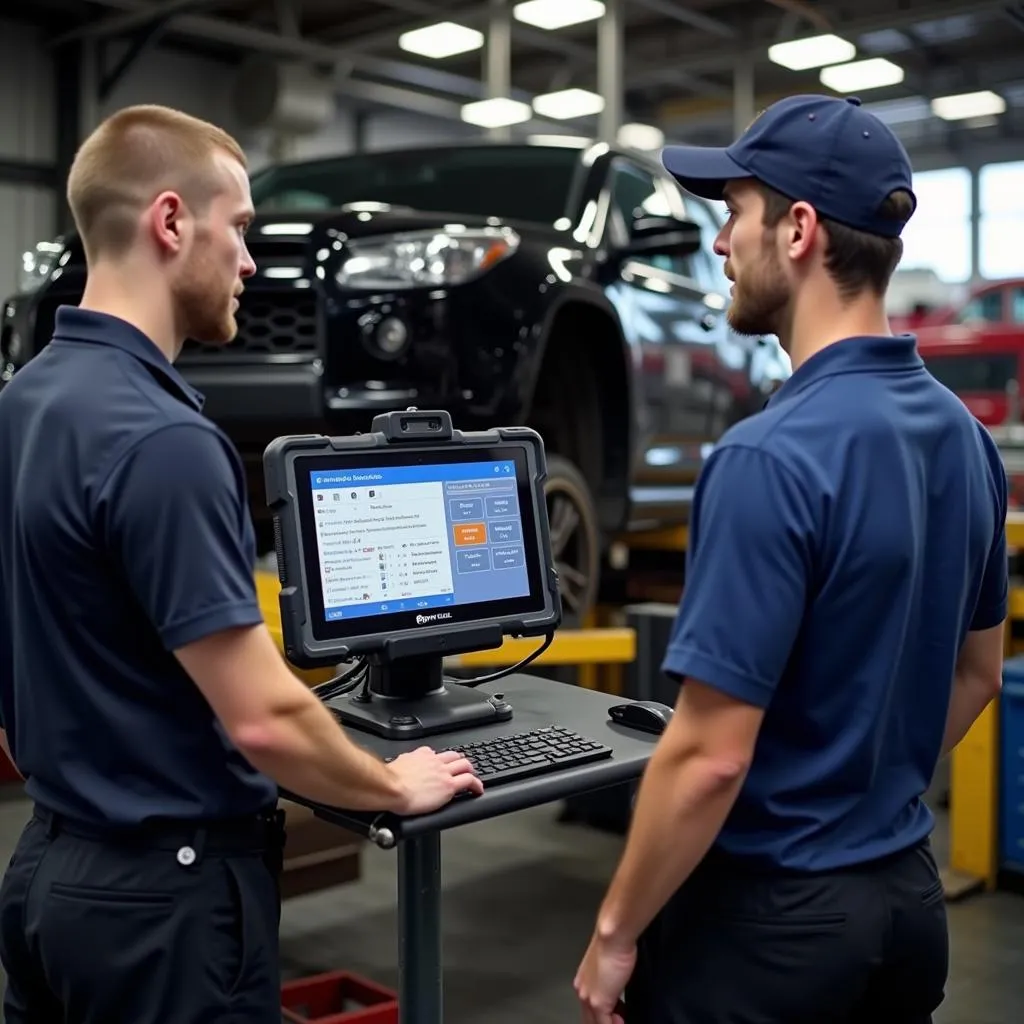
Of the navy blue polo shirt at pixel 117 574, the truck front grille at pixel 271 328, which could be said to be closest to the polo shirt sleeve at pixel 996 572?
the navy blue polo shirt at pixel 117 574

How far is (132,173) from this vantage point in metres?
1.53

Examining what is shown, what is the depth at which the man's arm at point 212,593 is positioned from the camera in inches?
54.2

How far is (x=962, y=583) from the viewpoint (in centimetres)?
146

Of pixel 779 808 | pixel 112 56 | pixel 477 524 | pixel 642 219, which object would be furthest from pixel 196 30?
pixel 779 808

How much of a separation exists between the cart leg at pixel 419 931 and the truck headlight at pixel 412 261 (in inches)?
81.6

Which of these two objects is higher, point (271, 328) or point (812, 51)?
point (812, 51)

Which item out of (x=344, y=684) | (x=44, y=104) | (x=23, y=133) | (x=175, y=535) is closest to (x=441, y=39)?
(x=44, y=104)

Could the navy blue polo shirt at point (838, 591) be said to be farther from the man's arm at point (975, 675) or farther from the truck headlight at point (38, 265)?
the truck headlight at point (38, 265)

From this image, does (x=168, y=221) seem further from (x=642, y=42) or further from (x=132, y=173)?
(x=642, y=42)

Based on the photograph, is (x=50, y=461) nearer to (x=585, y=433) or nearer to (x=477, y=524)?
(x=477, y=524)

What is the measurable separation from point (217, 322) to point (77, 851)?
645mm

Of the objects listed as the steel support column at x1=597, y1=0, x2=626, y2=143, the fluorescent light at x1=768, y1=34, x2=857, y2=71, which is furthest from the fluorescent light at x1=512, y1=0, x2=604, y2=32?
the fluorescent light at x1=768, y1=34, x2=857, y2=71

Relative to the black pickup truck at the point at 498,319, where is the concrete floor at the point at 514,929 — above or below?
below

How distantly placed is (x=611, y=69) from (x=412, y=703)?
7.37 meters
